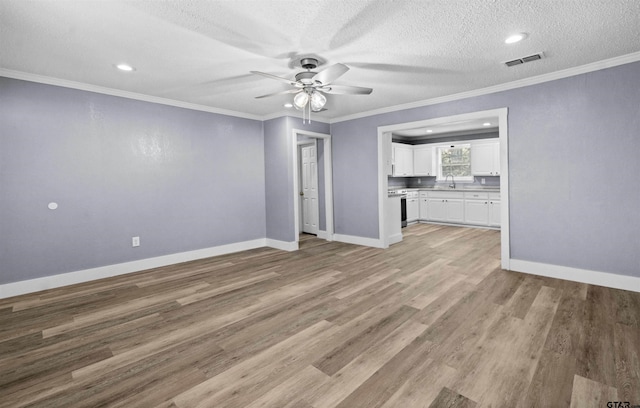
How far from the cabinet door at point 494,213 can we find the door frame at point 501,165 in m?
3.24

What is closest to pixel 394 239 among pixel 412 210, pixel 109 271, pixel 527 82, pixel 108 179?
pixel 412 210

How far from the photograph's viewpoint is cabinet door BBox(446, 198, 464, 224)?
25.8ft

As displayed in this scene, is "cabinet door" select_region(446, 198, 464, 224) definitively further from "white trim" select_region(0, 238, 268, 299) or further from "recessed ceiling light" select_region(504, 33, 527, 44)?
"recessed ceiling light" select_region(504, 33, 527, 44)

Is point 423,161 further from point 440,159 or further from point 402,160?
point 402,160

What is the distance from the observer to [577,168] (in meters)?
3.69

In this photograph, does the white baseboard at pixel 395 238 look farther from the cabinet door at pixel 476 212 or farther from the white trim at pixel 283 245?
the cabinet door at pixel 476 212

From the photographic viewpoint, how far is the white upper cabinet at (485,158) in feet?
25.2

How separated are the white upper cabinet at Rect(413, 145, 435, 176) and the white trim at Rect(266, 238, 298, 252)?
4834 millimetres

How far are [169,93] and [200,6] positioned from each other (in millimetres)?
2560

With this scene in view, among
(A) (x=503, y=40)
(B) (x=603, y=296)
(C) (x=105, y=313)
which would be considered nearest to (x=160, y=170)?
(C) (x=105, y=313)

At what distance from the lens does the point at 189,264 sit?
16.0ft

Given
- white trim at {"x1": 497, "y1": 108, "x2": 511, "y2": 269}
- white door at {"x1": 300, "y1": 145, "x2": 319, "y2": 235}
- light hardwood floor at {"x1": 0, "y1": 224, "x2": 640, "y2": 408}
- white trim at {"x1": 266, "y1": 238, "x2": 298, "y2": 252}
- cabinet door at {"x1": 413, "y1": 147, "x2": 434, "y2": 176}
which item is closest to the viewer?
light hardwood floor at {"x1": 0, "y1": 224, "x2": 640, "y2": 408}

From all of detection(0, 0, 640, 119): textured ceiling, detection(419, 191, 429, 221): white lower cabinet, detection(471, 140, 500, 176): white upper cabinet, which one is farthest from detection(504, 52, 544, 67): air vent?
detection(419, 191, 429, 221): white lower cabinet

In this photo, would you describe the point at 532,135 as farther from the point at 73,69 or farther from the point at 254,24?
the point at 73,69
